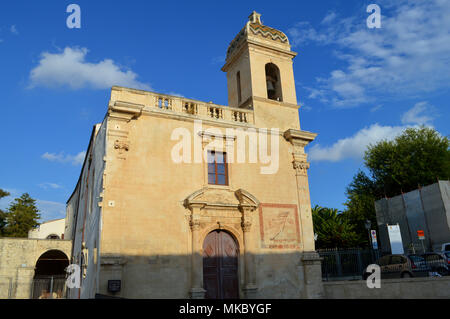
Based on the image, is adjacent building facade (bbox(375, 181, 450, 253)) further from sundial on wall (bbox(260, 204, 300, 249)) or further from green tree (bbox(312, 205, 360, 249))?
sundial on wall (bbox(260, 204, 300, 249))

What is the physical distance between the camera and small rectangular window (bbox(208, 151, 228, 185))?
47.0ft

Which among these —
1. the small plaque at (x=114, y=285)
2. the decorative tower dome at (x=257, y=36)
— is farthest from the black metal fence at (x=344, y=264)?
the small plaque at (x=114, y=285)

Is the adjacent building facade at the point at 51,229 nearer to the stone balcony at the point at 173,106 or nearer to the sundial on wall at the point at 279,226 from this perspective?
the stone balcony at the point at 173,106

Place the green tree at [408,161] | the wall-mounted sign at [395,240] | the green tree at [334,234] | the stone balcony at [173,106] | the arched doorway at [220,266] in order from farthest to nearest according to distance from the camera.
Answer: the green tree at [408,161], the green tree at [334,234], the wall-mounted sign at [395,240], the stone balcony at [173,106], the arched doorway at [220,266]

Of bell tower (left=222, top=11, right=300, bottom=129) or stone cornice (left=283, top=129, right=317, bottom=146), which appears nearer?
stone cornice (left=283, top=129, right=317, bottom=146)

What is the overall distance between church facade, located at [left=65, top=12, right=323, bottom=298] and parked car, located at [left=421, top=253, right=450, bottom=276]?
486 centimetres

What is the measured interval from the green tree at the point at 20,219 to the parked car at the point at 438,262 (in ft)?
109

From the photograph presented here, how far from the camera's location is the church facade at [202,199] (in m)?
12.0

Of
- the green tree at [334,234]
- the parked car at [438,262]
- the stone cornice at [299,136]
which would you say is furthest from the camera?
the green tree at [334,234]

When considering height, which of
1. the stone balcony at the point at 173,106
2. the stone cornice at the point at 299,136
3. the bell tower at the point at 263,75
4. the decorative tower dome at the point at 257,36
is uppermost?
the decorative tower dome at the point at 257,36

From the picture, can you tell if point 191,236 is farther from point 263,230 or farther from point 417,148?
point 417,148

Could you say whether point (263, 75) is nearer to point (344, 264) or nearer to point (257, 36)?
point (257, 36)

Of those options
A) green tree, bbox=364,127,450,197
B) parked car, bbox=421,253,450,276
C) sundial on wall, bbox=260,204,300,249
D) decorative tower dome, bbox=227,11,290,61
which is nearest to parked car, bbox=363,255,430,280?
parked car, bbox=421,253,450,276

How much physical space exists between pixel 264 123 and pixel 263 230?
4.66 meters
